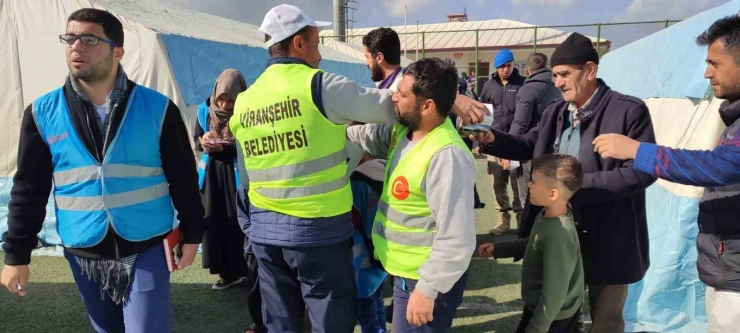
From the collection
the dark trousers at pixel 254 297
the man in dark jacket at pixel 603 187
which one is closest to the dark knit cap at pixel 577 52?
the man in dark jacket at pixel 603 187

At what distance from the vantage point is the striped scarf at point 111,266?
192cm

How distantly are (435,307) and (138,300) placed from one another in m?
1.22

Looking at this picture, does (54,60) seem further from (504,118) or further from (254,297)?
(504,118)

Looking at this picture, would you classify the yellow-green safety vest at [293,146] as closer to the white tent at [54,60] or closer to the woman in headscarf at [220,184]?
the woman in headscarf at [220,184]

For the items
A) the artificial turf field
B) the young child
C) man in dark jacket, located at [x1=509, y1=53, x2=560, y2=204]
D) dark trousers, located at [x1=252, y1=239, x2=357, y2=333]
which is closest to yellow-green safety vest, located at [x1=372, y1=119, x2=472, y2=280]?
dark trousers, located at [x1=252, y1=239, x2=357, y2=333]

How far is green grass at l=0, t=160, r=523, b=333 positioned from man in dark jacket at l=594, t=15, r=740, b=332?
161 centimetres

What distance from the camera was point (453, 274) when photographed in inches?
68.3

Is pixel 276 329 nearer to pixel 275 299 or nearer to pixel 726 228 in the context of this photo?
pixel 275 299

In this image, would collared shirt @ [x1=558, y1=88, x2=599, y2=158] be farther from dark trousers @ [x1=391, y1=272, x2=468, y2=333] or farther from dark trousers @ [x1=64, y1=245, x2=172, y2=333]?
dark trousers @ [x1=64, y1=245, x2=172, y2=333]

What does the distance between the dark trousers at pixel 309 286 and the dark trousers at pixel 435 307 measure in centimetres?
23

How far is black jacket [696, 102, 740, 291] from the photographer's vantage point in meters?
1.83

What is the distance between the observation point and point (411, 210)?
5.99ft

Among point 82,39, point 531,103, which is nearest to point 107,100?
point 82,39

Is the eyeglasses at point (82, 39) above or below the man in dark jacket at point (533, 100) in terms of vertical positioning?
A: above
